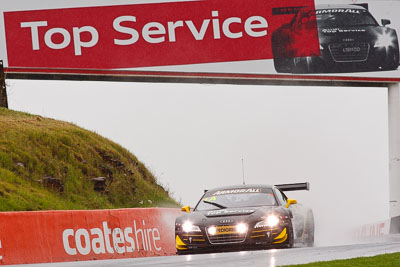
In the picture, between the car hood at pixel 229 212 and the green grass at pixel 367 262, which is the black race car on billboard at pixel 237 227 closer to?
the car hood at pixel 229 212

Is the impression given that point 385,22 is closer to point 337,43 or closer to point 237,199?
point 337,43

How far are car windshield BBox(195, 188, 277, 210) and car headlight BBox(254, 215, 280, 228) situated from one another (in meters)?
0.75

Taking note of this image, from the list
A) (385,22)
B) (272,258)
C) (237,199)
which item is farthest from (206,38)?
(272,258)

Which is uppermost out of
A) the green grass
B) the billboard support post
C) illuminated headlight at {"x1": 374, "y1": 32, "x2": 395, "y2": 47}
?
illuminated headlight at {"x1": 374, "y1": 32, "x2": 395, "y2": 47}

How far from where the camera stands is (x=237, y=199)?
14047 mm

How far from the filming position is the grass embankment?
73.1ft

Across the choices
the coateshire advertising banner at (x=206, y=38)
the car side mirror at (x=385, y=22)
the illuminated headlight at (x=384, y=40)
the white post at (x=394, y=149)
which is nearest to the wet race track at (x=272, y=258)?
the coateshire advertising banner at (x=206, y=38)

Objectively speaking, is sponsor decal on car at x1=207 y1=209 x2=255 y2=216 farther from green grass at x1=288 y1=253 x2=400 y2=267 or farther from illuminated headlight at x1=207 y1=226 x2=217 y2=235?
green grass at x1=288 y1=253 x2=400 y2=267

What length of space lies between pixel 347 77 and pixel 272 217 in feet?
51.9

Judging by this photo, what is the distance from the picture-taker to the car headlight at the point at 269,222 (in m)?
12.9

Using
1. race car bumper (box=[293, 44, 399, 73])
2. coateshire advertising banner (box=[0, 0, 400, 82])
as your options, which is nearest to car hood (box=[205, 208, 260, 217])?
coateshire advertising banner (box=[0, 0, 400, 82])

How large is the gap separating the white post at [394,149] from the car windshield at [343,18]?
99.1 inches

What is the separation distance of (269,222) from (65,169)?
1393 centimetres

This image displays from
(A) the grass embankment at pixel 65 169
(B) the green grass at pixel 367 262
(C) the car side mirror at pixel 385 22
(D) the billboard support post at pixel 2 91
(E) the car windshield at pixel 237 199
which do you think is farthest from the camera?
(C) the car side mirror at pixel 385 22
